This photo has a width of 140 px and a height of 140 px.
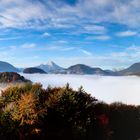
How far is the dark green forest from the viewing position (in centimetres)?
4938

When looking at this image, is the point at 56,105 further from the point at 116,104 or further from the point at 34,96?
the point at 116,104

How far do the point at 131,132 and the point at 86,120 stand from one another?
454 inches

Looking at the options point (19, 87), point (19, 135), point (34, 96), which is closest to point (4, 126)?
point (19, 135)

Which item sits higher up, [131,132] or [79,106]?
[79,106]

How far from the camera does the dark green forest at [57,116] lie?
162 feet

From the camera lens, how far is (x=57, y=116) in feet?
176

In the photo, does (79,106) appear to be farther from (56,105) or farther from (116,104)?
(116,104)

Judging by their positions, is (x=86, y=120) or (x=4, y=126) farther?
(x=86, y=120)

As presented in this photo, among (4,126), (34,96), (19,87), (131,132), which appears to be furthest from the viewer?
(131,132)

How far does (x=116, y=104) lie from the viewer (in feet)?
217

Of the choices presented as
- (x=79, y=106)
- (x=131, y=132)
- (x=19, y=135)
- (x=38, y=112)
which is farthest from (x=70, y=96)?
(x=131, y=132)

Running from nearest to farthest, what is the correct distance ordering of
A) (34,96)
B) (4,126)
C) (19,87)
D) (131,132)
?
(4,126)
(34,96)
(19,87)
(131,132)

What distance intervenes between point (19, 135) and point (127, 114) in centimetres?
2122

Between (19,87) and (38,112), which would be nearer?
(38,112)
